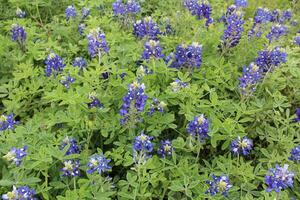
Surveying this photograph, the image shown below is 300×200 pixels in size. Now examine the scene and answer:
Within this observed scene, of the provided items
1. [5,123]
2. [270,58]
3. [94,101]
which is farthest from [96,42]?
[270,58]

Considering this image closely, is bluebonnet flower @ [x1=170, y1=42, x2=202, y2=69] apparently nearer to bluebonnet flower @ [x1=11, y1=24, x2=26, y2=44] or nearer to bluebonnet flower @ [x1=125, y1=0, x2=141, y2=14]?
bluebonnet flower @ [x1=125, y1=0, x2=141, y2=14]

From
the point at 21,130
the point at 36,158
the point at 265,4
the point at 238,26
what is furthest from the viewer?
the point at 265,4

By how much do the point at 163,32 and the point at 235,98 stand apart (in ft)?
3.28

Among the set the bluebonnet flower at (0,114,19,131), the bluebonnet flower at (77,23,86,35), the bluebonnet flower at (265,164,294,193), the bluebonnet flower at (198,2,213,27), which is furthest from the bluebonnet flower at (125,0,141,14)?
the bluebonnet flower at (265,164,294,193)

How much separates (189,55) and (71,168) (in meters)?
1.29

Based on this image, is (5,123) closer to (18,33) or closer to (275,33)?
(18,33)

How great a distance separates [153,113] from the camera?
3.02 meters

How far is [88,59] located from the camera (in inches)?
154

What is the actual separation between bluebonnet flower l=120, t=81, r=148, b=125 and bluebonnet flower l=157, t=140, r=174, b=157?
26cm

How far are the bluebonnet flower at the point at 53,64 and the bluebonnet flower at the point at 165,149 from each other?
3.59 feet

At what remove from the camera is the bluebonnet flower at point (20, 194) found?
2.33 meters

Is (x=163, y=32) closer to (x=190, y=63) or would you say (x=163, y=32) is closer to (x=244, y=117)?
(x=190, y=63)

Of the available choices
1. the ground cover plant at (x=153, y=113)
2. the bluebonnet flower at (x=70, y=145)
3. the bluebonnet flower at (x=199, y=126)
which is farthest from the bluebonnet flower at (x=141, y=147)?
the bluebonnet flower at (x=70, y=145)

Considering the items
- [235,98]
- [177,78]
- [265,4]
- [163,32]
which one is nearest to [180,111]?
[177,78]
